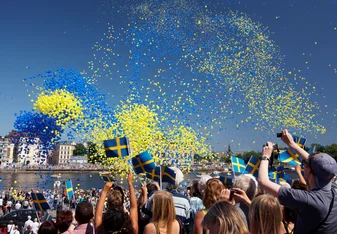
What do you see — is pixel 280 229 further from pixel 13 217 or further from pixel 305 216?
pixel 13 217

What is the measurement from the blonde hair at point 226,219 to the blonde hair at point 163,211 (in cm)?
127

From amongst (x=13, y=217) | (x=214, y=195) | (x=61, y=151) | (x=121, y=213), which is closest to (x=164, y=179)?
(x=214, y=195)

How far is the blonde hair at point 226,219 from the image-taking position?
229cm

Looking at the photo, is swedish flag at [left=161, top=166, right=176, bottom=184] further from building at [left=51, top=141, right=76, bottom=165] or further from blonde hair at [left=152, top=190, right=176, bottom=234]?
building at [left=51, top=141, right=76, bottom=165]

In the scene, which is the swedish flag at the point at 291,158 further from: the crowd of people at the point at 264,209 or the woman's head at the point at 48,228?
the woman's head at the point at 48,228

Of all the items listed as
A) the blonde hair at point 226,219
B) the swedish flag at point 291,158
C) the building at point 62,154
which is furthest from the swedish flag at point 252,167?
the building at point 62,154

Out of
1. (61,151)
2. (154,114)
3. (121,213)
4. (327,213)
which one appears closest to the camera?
(327,213)

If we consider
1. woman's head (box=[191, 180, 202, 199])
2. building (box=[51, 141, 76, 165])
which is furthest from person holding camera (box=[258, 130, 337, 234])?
building (box=[51, 141, 76, 165])

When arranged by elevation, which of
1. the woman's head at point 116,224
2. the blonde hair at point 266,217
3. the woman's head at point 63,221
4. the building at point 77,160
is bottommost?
the blonde hair at point 266,217

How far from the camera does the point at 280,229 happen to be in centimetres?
281

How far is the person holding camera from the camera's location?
2668 millimetres

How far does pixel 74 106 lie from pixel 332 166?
55.8 feet

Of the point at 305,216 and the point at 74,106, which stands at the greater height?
the point at 74,106

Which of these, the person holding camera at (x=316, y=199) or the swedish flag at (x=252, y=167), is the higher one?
the swedish flag at (x=252, y=167)
